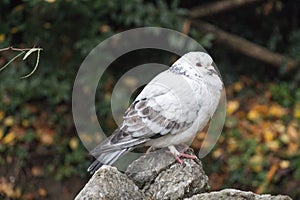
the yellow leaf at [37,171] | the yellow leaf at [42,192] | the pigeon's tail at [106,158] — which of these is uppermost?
the pigeon's tail at [106,158]

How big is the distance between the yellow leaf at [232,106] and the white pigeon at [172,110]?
2972 millimetres

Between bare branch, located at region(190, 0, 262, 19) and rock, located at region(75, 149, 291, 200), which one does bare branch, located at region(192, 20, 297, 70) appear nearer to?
bare branch, located at region(190, 0, 262, 19)

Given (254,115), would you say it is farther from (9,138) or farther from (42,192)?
(9,138)

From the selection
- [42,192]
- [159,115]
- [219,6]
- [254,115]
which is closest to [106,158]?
[159,115]

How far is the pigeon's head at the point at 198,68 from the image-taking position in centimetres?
362

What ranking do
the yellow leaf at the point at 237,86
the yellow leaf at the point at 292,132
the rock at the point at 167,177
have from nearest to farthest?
the rock at the point at 167,177 < the yellow leaf at the point at 292,132 < the yellow leaf at the point at 237,86

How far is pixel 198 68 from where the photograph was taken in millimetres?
3631

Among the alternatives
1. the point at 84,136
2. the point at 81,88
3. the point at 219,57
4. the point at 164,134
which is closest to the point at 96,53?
the point at 81,88

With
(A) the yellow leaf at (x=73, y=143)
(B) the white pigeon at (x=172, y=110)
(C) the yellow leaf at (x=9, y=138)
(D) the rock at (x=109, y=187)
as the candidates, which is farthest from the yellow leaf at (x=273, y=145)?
(D) the rock at (x=109, y=187)

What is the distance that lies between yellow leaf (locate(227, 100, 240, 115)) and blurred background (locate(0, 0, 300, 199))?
11 millimetres

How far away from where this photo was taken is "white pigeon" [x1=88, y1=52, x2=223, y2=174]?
11.9 feet

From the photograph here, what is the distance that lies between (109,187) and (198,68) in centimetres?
91

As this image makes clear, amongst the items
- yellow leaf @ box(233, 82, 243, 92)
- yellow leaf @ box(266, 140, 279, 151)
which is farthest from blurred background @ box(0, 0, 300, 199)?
yellow leaf @ box(233, 82, 243, 92)

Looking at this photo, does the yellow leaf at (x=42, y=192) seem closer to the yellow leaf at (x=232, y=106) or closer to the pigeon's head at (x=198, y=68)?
the yellow leaf at (x=232, y=106)
